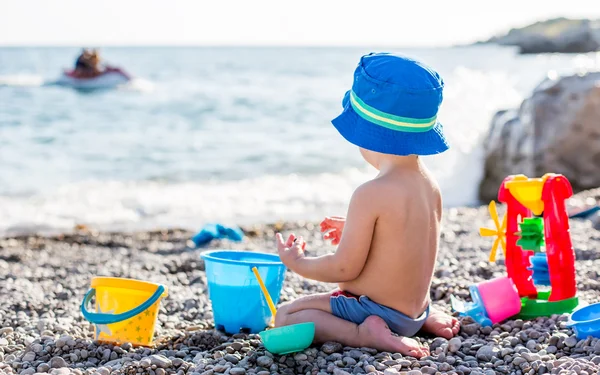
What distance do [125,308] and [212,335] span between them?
0.34 metres

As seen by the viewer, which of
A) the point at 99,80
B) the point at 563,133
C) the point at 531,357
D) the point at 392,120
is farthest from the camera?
the point at 99,80

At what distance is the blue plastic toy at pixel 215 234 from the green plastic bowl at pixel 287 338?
3.09 m

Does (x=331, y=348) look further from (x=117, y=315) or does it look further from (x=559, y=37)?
(x=559, y=37)

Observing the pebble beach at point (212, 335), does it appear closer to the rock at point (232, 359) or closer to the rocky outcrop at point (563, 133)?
the rock at point (232, 359)

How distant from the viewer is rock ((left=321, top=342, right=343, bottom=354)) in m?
2.43

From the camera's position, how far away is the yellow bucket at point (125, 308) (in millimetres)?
2658

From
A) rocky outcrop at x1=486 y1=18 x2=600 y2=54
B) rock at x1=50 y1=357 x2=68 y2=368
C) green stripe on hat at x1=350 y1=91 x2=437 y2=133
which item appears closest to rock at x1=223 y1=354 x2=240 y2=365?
rock at x1=50 y1=357 x2=68 y2=368

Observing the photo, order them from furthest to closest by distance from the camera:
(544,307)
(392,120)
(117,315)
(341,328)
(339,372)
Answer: (544,307) → (117,315) → (341,328) → (392,120) → (339,372)

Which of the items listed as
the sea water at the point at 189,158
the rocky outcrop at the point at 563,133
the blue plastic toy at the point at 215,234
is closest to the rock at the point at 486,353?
the sea water at the point at 189,158

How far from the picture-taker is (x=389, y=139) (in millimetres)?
2393

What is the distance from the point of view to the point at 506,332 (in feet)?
8.78

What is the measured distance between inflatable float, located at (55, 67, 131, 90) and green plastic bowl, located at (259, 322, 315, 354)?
19883 mm

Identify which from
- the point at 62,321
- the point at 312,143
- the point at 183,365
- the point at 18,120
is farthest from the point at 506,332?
the point at 18,120

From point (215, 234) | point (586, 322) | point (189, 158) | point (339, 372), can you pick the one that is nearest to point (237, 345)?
point (339, 372)
